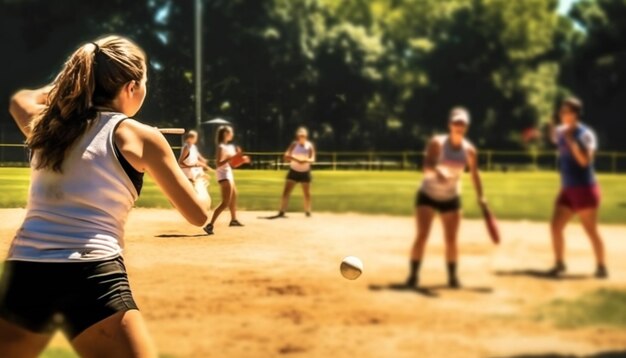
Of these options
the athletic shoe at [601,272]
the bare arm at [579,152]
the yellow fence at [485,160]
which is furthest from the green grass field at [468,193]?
the bare arm at [579,152]

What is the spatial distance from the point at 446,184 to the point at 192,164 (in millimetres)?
1994

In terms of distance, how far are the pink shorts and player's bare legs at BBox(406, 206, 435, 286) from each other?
0.66m

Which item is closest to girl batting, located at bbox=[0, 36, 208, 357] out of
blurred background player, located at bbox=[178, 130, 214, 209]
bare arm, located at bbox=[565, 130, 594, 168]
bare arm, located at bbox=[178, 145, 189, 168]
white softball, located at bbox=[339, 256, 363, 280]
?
blurred background player, located at bbox=[178, 130, 214, 209]

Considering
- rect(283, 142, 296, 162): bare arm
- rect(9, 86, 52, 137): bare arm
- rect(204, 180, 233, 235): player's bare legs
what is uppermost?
rect(9, 86, 52, 137): bare arm

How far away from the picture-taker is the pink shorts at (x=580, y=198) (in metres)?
4.20

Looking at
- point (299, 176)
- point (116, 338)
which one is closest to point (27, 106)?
point (116, 338)

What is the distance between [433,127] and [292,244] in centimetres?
161

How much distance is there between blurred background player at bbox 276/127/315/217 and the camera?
3160 mm

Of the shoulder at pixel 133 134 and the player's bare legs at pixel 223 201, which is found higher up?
the shoulder at pixel 133 134

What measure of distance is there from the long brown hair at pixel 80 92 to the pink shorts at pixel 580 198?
2979 millimetres

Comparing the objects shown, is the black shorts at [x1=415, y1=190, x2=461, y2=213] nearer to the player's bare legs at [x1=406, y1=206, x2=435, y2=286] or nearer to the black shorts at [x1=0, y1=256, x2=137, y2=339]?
the player's bare legs at [x1=406, y1=206, x2=435, y2=286]

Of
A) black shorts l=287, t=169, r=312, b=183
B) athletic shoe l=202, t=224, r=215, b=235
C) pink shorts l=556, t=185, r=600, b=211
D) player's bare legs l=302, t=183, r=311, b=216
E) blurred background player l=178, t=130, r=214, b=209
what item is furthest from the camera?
pink shorts l=556, t=185, r=600, b=211

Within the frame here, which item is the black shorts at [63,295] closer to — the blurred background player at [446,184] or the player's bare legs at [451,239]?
the blurred background player at [446,184]

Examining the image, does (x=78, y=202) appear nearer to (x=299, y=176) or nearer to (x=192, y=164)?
(x=192, y=164)
